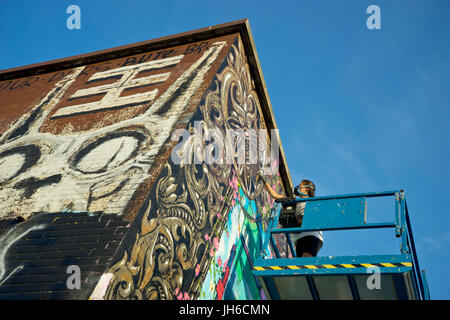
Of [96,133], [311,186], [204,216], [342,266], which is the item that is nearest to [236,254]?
[204,216]

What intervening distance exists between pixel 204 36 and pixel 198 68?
1.25 metres

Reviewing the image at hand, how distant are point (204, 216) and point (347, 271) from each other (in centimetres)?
196

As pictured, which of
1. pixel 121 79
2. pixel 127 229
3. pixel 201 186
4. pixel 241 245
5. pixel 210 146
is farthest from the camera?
pixel 121 79

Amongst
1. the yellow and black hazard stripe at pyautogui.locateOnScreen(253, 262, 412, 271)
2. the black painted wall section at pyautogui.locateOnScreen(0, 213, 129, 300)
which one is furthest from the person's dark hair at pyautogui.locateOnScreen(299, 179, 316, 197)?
the black painted wall section at pyautogui.locateOnScreen(0, 213, 129, 300)

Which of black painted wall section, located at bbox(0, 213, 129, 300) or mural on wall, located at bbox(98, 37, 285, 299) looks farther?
mural on wall, located at bbox(98, 37, 285, 299)

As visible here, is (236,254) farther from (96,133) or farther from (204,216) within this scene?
(96,133)

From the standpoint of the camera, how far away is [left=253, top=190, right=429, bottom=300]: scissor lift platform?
5.11m

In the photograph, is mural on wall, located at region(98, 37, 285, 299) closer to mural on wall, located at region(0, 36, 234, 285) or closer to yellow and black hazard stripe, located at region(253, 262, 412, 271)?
mural on wall, located at region(0, 36, 234, 285)

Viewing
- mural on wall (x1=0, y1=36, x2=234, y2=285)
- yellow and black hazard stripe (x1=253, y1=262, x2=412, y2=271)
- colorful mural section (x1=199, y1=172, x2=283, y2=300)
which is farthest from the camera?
colorful mural section (x1=199, y1=172, x2=283, y2=300)

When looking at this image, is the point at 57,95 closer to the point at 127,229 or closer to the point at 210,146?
the point at 210,146

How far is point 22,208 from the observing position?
5.46m

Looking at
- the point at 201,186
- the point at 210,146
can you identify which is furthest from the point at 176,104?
the point at 201,186

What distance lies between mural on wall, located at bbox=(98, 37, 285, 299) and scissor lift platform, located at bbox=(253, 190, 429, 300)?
0.79 meters

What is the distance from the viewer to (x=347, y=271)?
5.16 m
